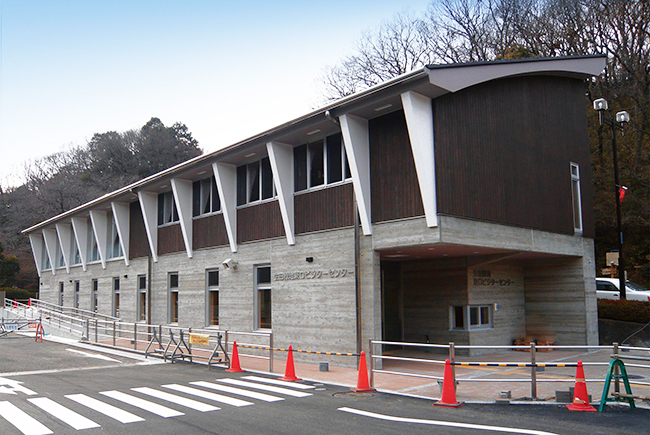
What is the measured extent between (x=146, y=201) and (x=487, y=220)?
51.6 ft

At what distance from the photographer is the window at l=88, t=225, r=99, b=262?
3056 centimetres

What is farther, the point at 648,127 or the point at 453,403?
the point at 648,127

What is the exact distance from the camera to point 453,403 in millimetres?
9383

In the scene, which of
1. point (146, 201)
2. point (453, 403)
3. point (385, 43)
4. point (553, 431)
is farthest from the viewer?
point (385, 43)

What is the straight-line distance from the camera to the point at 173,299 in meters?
22.9

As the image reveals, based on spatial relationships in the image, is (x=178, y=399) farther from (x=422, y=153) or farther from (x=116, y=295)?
(x=116, y=295)

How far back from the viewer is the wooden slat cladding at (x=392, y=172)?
13.5 metres

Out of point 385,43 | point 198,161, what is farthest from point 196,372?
point 385,43

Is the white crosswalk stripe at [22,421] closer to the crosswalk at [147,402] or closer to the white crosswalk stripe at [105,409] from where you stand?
the crosswalk at [147,402]

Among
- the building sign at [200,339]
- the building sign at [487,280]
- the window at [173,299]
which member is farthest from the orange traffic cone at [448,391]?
the window at [173,299]

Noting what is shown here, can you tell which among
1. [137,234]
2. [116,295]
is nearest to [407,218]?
[137,234]

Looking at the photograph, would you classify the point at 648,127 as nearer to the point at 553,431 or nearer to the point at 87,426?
the point at 553,431

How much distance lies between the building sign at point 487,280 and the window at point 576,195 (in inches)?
113

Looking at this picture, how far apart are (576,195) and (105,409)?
15563 millimetres
